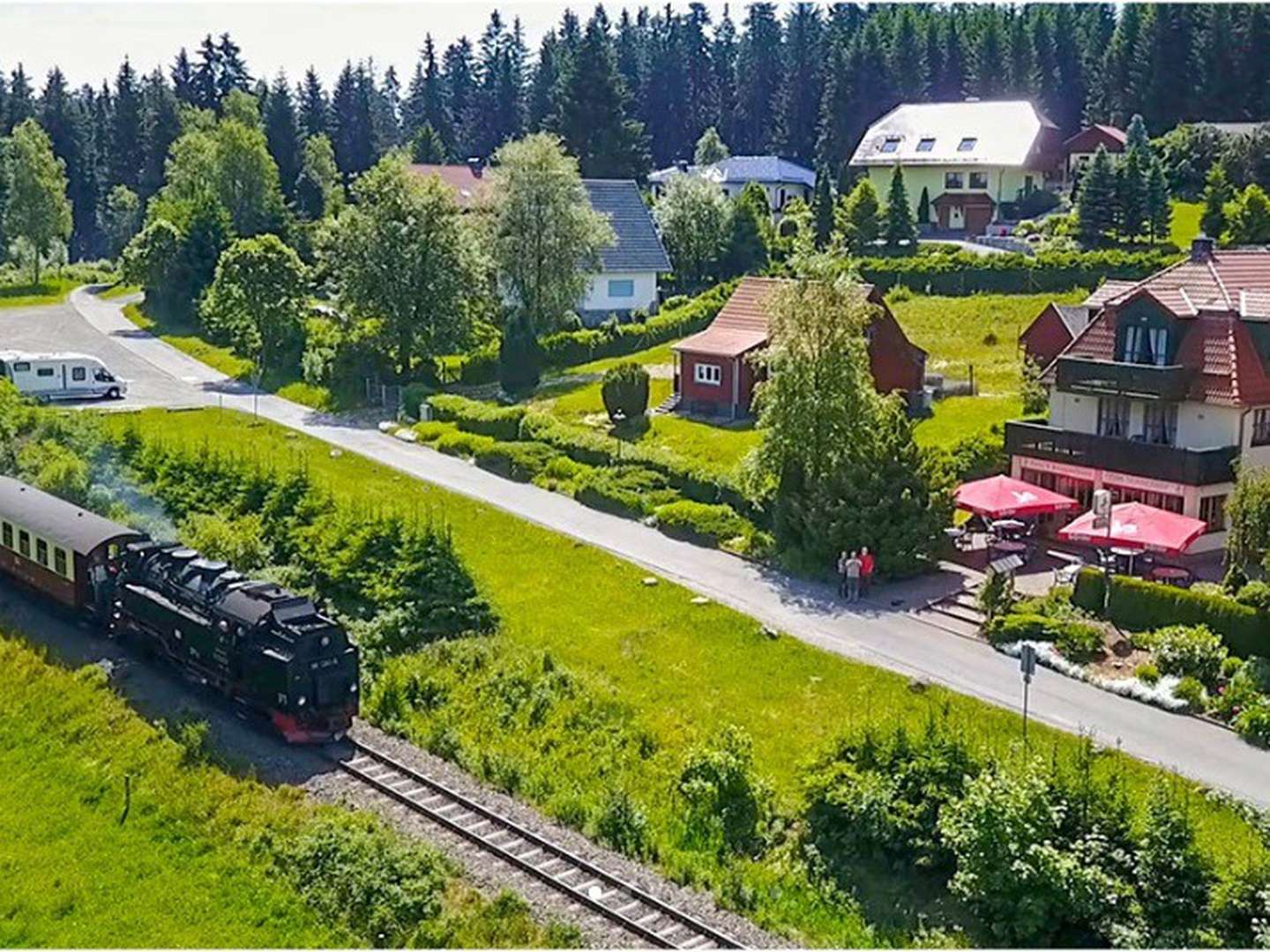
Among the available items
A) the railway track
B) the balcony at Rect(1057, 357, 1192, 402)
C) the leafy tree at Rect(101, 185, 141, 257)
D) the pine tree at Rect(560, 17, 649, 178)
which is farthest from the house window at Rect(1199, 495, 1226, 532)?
the leafy tree at Rect(101, 185, 141, 257)

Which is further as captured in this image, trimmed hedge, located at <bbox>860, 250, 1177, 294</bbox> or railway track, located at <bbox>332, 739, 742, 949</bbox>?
trimmed hedge, located at <bbox>860, 250, 1177, 294</bbox>

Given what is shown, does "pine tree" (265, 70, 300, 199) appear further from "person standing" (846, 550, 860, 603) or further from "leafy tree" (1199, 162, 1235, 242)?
"person standing" (846, 550, 860, 603)

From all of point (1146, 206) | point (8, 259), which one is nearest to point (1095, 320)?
point (1146, 206)

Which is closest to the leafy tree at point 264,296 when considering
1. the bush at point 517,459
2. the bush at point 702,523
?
the bush at point 517,459

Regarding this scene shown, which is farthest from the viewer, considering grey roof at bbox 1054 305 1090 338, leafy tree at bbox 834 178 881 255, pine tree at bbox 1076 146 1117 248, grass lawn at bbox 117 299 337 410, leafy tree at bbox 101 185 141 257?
leafy tree at bbox 101 185 141 257

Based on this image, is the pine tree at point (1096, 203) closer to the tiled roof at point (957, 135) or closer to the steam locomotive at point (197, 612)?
the tiled roof at point (957, 135)

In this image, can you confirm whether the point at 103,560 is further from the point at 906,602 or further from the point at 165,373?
the point at 165,373
